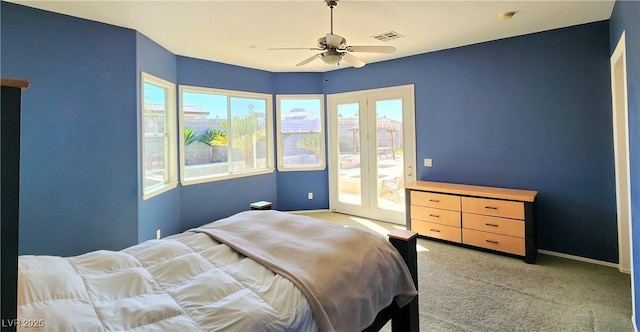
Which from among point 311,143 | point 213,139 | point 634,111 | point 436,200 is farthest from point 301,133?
point 634,111

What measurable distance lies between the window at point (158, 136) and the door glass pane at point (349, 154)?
8.78ft

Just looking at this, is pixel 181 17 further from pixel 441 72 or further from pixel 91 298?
pixel 441 72

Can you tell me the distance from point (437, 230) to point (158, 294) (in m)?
3.41

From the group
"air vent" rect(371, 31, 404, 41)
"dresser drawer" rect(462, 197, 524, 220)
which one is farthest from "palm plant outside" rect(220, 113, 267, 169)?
"dresser drawer" rect(462, 197, 524, 220)

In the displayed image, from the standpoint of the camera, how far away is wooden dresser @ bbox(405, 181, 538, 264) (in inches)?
131

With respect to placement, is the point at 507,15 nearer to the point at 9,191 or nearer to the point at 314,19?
the point at 314,19

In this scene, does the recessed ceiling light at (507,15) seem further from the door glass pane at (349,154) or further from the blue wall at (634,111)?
the door glass pane at (349,154)

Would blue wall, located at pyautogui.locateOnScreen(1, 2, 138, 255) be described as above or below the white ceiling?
below

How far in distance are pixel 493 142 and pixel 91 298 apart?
4.26 metres

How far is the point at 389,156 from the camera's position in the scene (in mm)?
4949

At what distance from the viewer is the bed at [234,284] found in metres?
1.21

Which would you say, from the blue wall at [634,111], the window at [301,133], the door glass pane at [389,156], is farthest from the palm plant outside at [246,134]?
the blue wall at [634,111]

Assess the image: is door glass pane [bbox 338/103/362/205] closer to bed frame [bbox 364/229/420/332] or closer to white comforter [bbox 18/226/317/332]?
bed frame [bbox 364/229/420/332]

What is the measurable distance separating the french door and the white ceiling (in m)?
1.11
